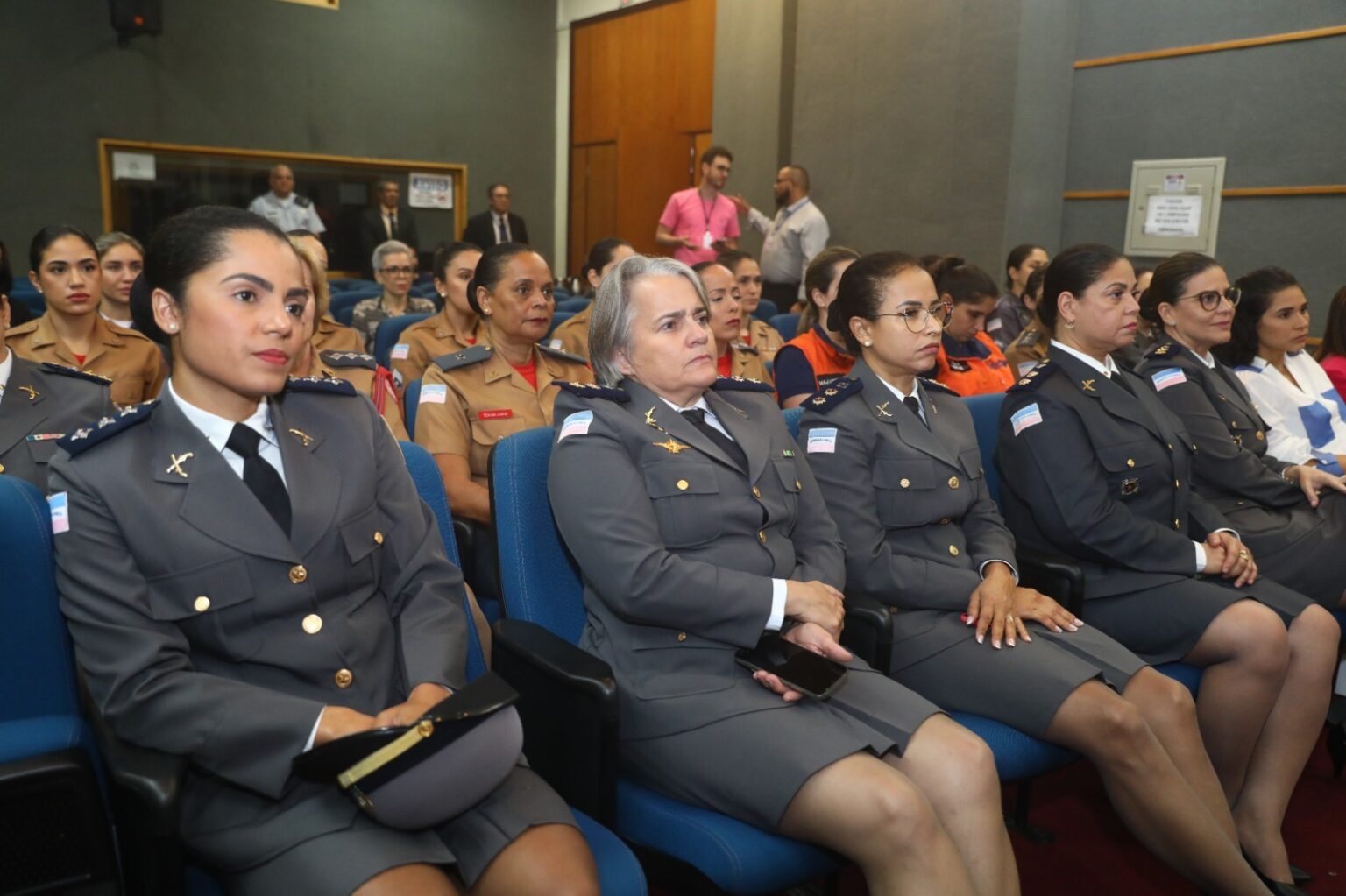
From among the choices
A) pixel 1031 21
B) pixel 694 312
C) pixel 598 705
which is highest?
pixel 1031 21

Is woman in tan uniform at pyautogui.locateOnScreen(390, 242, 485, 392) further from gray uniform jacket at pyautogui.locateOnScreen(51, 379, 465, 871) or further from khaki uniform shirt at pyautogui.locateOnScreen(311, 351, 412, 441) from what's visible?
gray uniform jacket at pyautogui.locateOnScreen(51, 379, 465, 871)

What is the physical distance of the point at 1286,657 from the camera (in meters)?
2.20

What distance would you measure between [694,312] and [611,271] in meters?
0.20

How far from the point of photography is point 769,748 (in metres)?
1.57

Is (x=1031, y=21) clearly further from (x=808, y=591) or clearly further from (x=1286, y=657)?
(x=808, y=591)

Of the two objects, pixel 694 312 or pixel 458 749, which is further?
pixel 694 312

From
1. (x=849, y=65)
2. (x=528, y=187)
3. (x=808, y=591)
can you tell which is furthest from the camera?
(x=528, y=187)

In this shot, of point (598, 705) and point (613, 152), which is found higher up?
point (613, 152)

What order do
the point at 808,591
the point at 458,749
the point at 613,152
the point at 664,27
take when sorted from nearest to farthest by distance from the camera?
the point at 458,749 < the point at 808,591 < the point at 664,27 < the point at 613,152

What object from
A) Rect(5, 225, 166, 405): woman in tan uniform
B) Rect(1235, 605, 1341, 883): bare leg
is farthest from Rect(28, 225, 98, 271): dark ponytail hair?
Rect(1235, 605, 1341, 883): bare leg

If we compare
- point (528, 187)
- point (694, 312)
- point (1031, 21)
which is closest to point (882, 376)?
point (694, 312)

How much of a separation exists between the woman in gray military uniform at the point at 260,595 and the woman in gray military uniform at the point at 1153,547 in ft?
4.84

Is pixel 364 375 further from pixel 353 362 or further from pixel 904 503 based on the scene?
pixel 904 503

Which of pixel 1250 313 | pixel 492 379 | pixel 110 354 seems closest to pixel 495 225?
pixel 110 354
